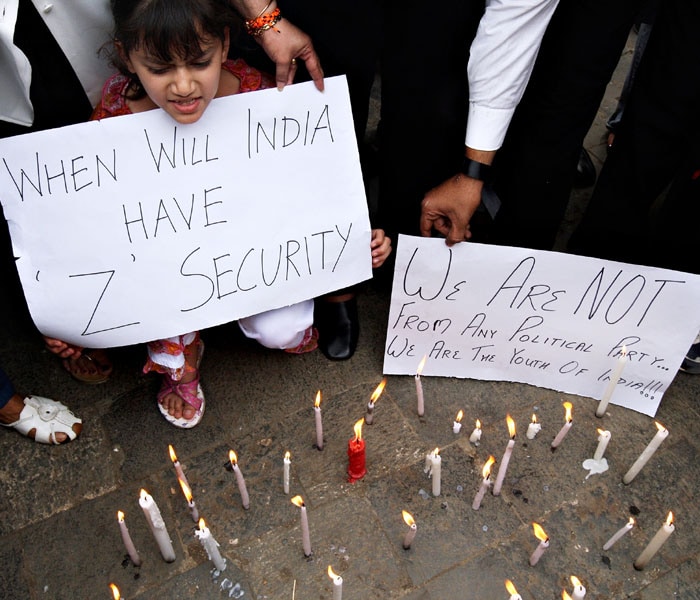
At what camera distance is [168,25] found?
1.72 meters

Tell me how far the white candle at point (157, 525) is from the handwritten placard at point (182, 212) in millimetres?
572

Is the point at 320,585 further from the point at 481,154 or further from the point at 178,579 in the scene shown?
the point at 481,154

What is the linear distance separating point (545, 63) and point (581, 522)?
1515 mm

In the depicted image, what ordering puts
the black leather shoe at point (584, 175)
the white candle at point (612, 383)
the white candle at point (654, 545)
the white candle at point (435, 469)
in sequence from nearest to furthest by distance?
the white candle at point (654, 545) → the white candle at point (435, 469) → the white candle at point (612, 383) → the black leather shoe at point (584, 175)

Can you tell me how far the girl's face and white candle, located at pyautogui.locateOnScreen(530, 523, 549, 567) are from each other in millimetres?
1500

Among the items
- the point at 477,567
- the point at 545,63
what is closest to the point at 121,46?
the point at 545,63

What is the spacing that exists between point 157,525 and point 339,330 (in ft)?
3.53

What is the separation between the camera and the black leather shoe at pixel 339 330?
266 cm

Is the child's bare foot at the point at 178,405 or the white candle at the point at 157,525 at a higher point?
the white candle at the point at 157,525

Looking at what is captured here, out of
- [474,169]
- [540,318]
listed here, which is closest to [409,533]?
[540,318]

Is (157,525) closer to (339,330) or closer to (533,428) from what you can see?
(339,330)

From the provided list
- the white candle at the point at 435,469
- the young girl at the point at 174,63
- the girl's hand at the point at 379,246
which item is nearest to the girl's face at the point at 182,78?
→ the young girl at the point at 174,63

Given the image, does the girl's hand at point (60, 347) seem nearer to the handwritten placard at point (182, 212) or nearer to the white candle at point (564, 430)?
the handwritten placard at point (182, 212)

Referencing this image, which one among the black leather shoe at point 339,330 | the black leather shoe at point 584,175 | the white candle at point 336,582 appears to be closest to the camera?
the white candle at point 336,582
